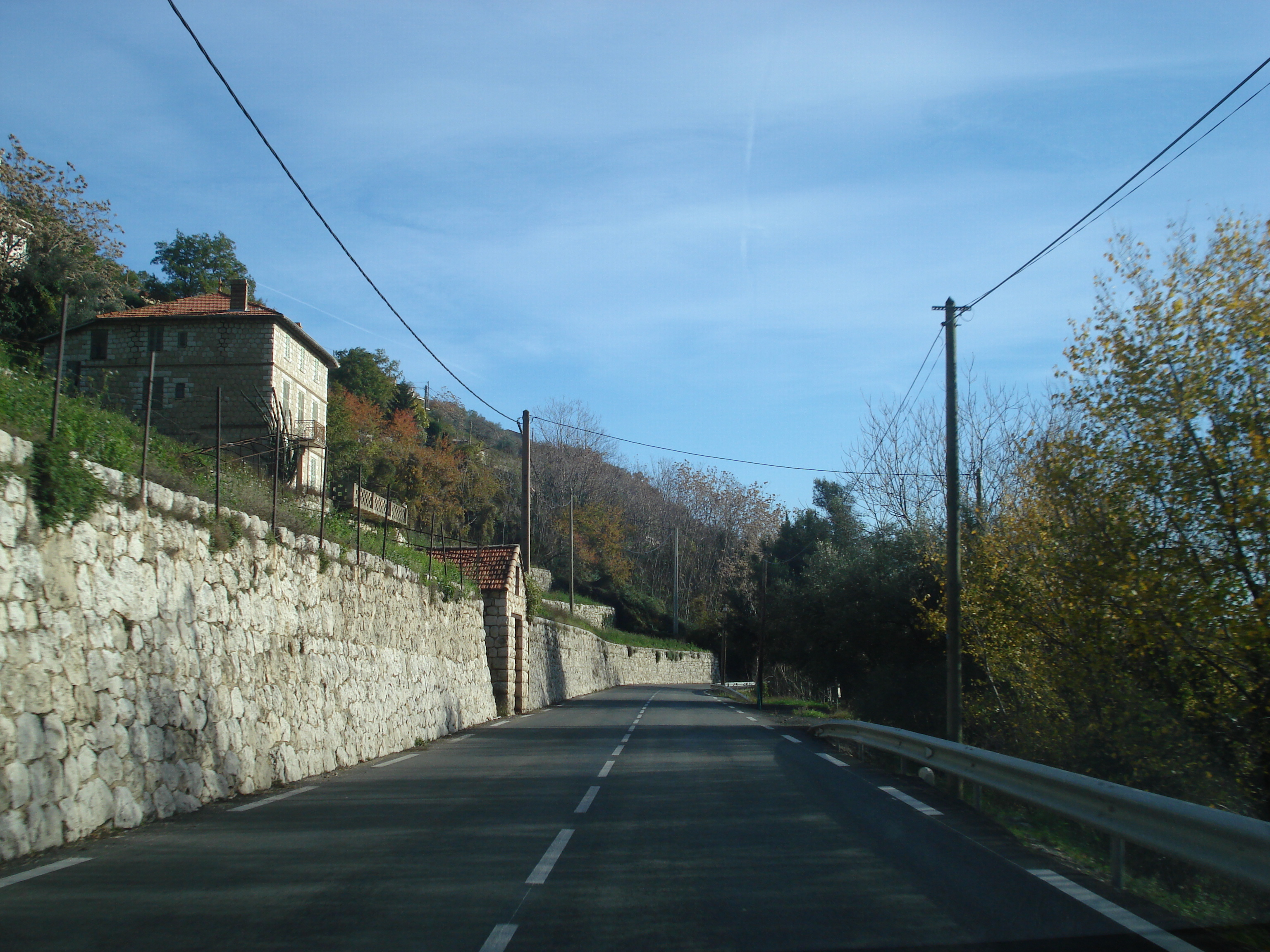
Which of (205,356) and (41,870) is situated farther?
(205,356)

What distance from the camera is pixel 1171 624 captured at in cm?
1038

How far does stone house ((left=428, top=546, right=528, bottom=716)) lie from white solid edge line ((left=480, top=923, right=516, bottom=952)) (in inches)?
869

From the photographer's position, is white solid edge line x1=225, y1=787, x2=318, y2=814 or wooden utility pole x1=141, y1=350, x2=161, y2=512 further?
white solid edge line x1=225, y1=787, x2=318, y2=814

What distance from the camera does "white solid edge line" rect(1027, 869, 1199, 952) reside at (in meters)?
4.66

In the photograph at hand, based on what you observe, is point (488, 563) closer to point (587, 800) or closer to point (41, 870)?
point (587, 800)

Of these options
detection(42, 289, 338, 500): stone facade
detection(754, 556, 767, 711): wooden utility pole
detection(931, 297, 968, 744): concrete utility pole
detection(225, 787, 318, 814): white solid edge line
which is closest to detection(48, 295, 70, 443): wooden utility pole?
detection(225, 787, 318, 814): white solid edge line

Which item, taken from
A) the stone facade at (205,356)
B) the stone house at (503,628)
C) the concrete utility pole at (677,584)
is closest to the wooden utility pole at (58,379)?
the stone house at (503,628)

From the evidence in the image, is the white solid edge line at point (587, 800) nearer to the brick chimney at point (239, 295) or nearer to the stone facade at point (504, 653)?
the stone facade at point (504, 653)

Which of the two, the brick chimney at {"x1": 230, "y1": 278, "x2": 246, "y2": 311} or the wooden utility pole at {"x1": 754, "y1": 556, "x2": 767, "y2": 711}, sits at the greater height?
the brick chimney at {"x1": 230, "y1": 278, "x2": 246, "y2": 311}

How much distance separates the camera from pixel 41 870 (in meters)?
6.19

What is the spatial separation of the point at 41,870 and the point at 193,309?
46.7 m

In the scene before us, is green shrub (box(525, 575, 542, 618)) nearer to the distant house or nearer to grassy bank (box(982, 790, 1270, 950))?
the distant house

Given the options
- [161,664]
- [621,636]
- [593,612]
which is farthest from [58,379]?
[593,612]

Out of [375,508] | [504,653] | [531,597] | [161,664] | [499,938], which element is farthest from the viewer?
[375,508]
